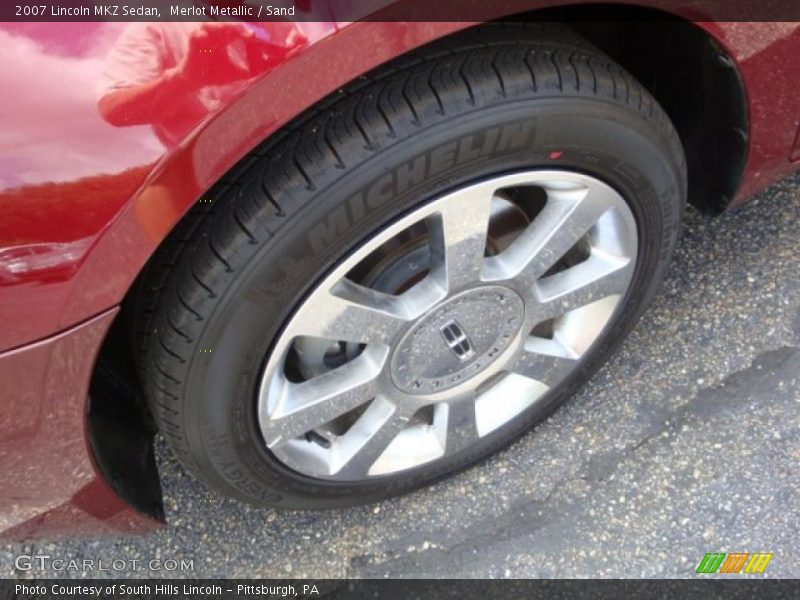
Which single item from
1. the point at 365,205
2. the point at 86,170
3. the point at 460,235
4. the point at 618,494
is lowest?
the point at 618,494

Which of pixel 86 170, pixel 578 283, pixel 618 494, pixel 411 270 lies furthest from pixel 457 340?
pixel 86 170

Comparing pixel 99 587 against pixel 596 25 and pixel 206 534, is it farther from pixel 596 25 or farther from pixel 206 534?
pixel 596 25

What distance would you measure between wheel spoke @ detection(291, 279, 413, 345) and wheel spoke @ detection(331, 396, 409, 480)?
0.21m

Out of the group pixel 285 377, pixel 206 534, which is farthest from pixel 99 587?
pixel 285 377

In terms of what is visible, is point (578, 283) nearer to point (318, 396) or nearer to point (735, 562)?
point (318, 396)

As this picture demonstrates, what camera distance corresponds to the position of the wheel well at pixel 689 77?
1612mm

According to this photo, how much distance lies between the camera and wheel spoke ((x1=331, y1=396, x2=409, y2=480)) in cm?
176

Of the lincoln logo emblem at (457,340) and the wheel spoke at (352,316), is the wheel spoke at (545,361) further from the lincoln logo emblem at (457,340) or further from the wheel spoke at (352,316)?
the wheel spoke at (352,316)

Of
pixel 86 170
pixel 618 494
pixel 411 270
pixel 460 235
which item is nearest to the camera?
pixel 86 170

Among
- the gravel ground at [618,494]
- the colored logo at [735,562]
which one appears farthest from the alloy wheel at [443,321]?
the colored logo at [735,562]

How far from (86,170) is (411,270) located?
0.65m

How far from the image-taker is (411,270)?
163cm

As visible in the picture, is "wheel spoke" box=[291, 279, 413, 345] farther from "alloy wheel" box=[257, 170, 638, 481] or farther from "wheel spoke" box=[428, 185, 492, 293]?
"wheel spoke" box=[428, 185, 492, 293]

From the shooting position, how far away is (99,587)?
6.66ft
